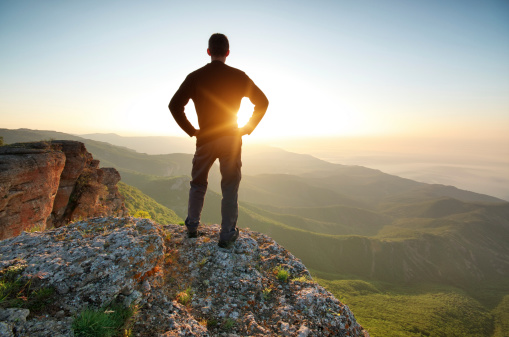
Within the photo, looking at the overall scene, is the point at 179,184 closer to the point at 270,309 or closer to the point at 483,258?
the point at 270,309

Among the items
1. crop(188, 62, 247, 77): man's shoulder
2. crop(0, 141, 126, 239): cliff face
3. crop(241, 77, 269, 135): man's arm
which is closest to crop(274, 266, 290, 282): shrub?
crop(241, 77, 269, 135): man's arm


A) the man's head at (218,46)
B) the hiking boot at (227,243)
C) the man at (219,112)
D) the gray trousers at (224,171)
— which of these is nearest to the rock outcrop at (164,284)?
the hiking boot at (227,243)

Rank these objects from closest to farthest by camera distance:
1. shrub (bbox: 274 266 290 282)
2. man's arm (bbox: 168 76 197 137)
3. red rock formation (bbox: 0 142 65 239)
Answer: man's arm (bbox: 168 76 197 137)
shrub (bbox: 274 266 290 282)
red rock formation (bbox: 0 142 65 239)

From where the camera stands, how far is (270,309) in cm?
446

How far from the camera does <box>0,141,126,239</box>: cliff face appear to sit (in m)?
11.7

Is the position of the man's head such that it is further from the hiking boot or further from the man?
the hiking boot

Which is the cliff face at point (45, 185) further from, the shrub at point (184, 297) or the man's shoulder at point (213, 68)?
the man's shoulder at point (213, 68)

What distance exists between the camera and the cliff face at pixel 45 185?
11.7 metres

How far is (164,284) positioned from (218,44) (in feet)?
19.5

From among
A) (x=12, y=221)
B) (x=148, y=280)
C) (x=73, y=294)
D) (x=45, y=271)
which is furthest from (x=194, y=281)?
(x=12, y=221)

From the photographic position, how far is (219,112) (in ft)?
17.7

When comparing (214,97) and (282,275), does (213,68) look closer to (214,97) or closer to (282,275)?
(214,97)

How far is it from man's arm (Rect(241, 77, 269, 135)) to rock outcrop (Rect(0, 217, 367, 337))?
3.51m

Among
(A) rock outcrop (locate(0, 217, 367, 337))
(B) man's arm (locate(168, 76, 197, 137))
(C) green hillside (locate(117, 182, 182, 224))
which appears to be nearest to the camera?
(A) rock outcrop (locate(0, 217, 367, 337))
